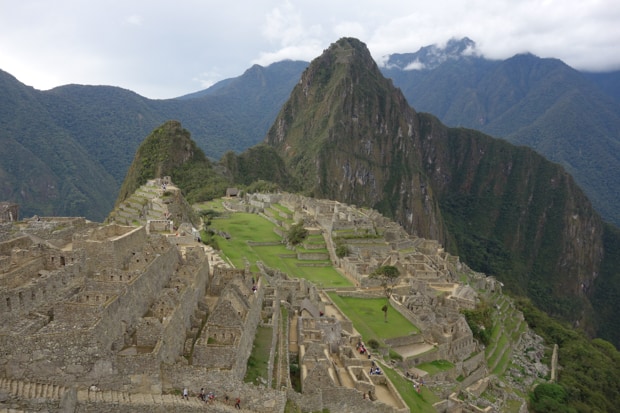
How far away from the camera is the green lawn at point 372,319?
95.2ft

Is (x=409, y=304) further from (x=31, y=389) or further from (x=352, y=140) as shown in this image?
(x=352, y=140)

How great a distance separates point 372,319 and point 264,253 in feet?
49.6

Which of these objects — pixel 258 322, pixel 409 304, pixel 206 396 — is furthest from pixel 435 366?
pixel 206 396

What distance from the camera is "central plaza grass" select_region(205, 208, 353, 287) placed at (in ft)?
125

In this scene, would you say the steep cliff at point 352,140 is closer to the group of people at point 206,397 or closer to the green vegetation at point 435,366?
the green vegetation at point 435,366

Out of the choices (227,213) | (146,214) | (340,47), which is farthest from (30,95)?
(340,47)

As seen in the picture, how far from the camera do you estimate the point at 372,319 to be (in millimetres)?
31344

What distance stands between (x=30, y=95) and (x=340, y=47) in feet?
417

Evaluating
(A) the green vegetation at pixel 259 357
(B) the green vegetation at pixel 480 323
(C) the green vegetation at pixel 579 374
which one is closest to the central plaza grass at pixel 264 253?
(B) the green vegetation at pixel 480 323

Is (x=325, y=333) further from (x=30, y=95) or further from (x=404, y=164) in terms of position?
(x=404, y=164)

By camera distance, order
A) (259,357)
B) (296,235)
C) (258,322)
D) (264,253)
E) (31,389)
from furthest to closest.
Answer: (296,235) → (264,253) → (258,322) → (259,357) → (31,389)

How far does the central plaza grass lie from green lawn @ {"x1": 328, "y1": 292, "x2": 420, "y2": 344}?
3527mm

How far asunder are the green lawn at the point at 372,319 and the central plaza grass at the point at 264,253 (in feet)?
11.6

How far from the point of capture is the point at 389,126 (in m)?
196
